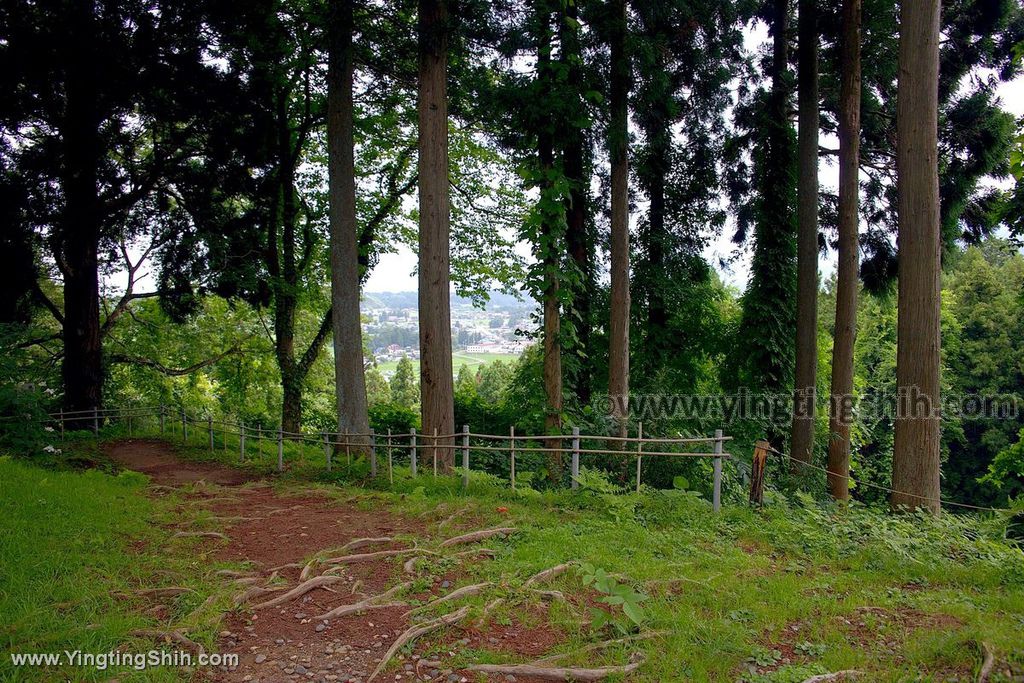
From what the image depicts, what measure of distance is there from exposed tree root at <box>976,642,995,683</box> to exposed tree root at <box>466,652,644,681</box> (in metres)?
2.00

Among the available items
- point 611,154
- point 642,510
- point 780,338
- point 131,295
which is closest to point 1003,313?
point 780,338

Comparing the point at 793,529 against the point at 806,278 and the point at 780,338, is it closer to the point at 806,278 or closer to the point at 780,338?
the point at 806,278

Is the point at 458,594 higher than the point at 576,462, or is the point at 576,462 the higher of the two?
the point at 576,462

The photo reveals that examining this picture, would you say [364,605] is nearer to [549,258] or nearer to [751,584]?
[751,584]

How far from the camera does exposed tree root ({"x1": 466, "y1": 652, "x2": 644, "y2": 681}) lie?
147 inches

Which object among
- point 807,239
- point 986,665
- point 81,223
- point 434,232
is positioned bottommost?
point 986,665

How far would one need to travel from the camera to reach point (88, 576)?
4957 millimetres

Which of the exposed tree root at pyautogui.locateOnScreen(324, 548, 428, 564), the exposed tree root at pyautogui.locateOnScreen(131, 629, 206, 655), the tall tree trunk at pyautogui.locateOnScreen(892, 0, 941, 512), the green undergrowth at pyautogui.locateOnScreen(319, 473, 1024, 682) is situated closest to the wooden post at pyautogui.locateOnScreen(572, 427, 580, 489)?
the green undergrowth at pyautogui.locateOnScreen(319, 473, 1024, 682)

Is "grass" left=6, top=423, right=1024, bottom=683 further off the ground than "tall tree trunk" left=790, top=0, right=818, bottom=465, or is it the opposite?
"tall tree trunk" left=790, top=0, right=818, bottom=465

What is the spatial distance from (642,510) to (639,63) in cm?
882

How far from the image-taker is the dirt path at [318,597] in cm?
395

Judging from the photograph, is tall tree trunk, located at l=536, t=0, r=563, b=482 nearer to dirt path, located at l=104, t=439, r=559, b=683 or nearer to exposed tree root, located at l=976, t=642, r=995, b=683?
dirt path, located at l=104, t=439, r=559, b=683

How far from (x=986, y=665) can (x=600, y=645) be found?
2.36 meters

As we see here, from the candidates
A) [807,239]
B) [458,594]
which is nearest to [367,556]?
[458,594]
